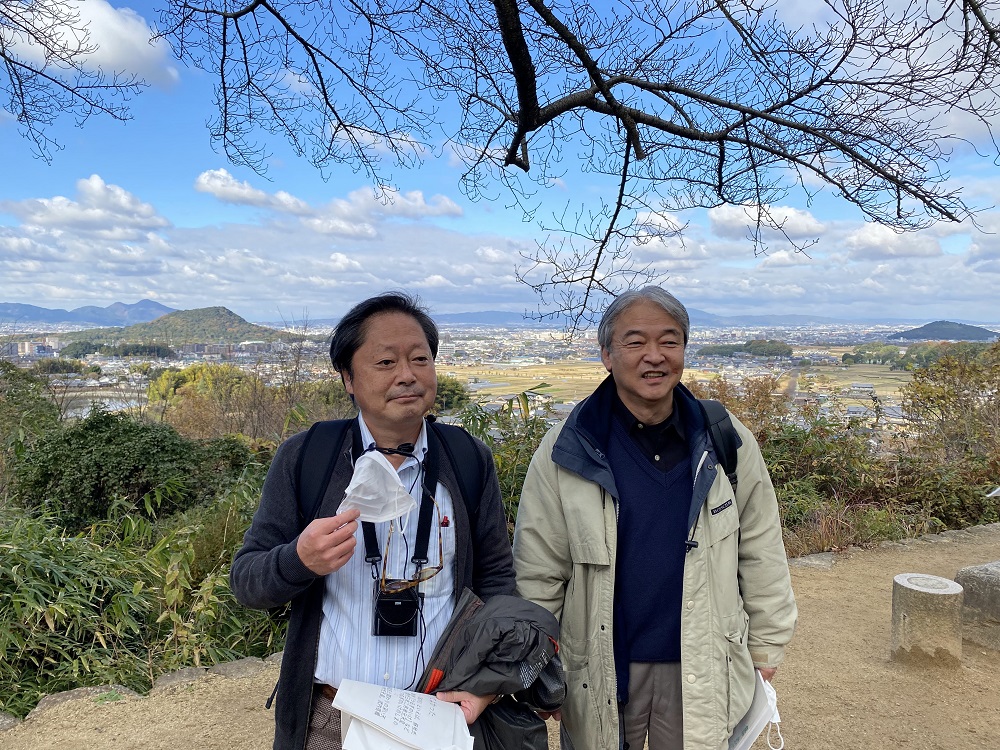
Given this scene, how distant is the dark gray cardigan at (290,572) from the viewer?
1.58 m

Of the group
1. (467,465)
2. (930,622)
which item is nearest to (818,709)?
(930,622)

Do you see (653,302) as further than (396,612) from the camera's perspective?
Yes

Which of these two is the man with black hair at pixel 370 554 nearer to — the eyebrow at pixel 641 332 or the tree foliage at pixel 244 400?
the eyebrow at pixel 641 332

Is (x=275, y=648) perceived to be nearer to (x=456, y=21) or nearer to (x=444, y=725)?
(x=444, y=725)

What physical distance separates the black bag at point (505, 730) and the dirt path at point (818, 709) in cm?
226

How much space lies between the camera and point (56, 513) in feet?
19.0

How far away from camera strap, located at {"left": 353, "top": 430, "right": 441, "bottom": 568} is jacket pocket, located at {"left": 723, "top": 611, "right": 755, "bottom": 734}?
0.93 meters

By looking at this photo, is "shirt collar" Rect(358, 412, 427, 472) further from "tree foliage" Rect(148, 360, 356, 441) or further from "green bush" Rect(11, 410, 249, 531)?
"tree foliage" Rect(148, 360, 356, 441)

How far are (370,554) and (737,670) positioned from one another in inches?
45.8

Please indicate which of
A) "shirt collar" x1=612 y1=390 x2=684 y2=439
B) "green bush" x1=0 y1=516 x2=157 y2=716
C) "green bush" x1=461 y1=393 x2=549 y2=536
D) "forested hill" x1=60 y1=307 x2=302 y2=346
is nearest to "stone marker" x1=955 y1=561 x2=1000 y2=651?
"green bush" x1=461 y1=393 x2=549 y2=536

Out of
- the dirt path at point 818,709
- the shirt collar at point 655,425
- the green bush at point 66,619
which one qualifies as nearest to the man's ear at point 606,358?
the shirt collar at point 655,425

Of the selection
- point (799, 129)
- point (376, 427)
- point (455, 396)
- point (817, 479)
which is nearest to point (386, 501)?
point (376, 427)

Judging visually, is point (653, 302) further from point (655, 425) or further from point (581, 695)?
Answer: point (581, 695)

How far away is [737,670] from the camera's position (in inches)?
78.3
